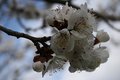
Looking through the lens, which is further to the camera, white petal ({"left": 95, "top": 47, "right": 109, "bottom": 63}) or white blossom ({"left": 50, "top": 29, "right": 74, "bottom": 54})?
white petal ({"left": 95, "top": 47, "right": 109, "bottom": 63})

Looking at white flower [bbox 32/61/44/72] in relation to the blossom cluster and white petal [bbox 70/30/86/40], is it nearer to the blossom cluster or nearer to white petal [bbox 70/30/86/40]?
the blossom cluster

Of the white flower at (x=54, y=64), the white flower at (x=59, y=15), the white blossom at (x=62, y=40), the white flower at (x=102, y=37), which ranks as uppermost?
the white flower at (x=59, y=15)

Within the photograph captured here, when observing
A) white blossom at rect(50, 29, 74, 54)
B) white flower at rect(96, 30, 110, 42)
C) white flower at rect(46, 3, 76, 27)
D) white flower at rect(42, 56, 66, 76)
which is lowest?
white flower at rect(42, 56, 66, 76)

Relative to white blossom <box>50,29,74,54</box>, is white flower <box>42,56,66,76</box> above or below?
below

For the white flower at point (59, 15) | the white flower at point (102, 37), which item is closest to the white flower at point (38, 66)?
the white flower at point (59, 15)

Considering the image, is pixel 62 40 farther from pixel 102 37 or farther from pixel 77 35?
pixel 102 37

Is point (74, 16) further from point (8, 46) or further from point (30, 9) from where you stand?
point (8, 46)

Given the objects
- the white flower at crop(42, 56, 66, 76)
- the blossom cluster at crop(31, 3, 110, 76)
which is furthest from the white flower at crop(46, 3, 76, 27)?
the white flower at crop(42, 56, 66, 76)

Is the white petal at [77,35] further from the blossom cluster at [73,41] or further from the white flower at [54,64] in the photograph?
the white flower at [54,64]
